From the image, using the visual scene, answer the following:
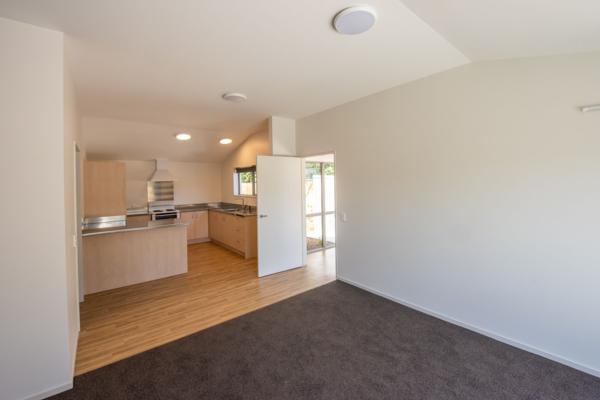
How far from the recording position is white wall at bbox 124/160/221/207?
609cm

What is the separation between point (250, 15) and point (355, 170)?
232 centimetres

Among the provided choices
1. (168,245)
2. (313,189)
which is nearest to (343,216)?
(313,189)

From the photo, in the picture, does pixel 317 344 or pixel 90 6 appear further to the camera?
pixel 317 344

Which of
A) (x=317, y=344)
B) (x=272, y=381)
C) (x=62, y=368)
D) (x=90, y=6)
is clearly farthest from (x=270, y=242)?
(x=90, y=6)

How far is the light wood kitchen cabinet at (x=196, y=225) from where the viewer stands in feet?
21.0

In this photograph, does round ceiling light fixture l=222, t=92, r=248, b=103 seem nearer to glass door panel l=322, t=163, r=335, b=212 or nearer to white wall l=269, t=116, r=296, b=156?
white wall l=269, t=116, r=296, b=156

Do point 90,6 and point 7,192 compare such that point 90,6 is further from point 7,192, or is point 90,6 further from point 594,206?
point 594,206

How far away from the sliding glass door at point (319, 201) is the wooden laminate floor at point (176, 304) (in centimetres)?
103

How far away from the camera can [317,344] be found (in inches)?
92.6

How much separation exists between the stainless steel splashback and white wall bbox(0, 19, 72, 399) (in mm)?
4854

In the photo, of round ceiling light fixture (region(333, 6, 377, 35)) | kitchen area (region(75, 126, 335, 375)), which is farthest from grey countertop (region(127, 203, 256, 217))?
round ceiling light fixture (region(333, 6, 377, 35))

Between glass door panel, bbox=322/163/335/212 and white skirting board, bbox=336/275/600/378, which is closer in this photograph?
white skirting board, bbox=336/275/600/378

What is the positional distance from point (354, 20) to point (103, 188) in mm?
4186

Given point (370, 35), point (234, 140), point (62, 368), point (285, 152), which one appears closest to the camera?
point (62, 368)
